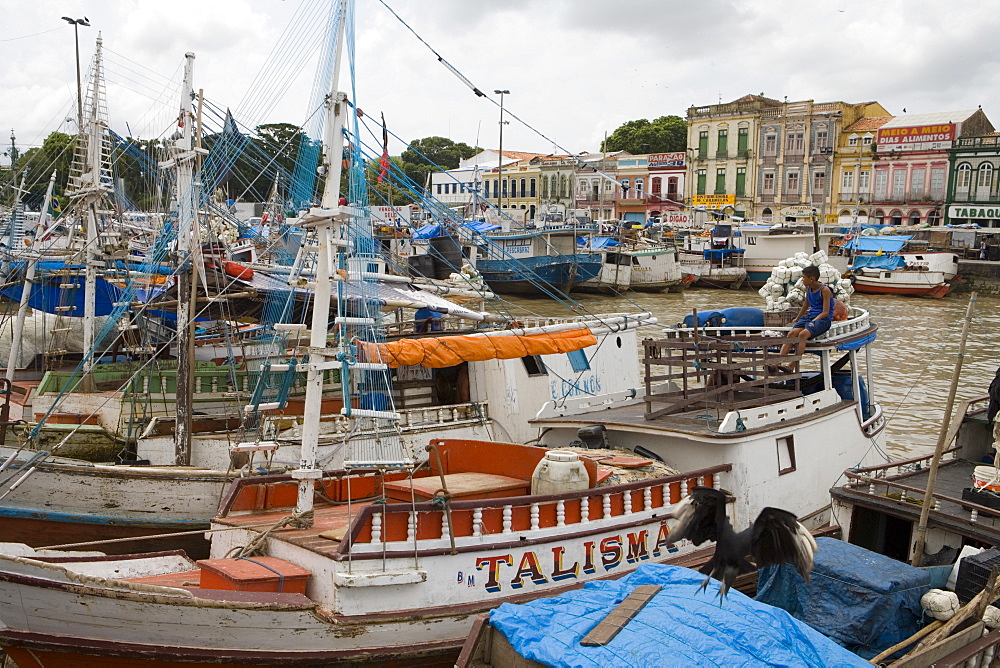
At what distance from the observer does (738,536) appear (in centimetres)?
654

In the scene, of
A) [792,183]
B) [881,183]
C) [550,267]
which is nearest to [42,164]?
[550,267]

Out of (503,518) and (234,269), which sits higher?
(234,269)

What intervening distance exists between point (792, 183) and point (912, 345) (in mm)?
33564

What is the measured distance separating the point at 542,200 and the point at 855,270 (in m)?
28.8

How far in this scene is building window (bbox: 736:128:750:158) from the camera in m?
62.2

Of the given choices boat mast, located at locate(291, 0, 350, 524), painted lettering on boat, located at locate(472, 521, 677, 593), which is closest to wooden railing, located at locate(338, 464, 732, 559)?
painted lettering on boat, located at locate(472, 521, 677, 593)

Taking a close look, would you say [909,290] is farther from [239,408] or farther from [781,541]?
[781,541]

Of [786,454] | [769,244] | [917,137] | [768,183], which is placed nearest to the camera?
[786,454]

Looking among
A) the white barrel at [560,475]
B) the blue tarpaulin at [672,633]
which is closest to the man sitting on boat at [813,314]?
the white barrel at [560,475]

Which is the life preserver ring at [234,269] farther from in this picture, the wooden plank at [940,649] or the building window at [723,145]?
the building window at [723,145]

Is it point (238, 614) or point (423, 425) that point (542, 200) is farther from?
point (238, 614)

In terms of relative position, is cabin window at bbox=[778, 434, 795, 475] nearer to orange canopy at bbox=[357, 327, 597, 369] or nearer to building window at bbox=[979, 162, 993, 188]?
orange canopy at bbox=[357, 327, 597, 369]

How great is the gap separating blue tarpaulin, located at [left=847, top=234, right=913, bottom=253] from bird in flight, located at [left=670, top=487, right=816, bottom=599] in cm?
4699

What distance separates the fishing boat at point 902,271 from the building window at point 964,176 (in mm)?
10135
